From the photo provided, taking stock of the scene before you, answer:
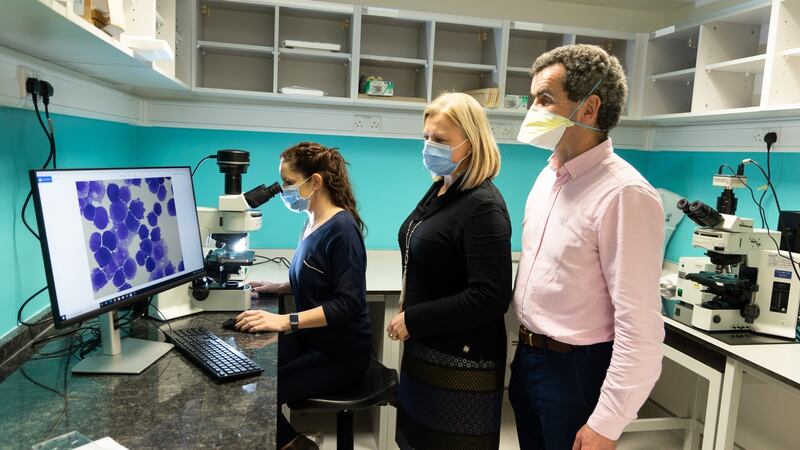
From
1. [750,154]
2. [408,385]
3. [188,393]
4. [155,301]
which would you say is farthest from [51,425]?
[750,154]

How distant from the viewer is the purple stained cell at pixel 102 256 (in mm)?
1257

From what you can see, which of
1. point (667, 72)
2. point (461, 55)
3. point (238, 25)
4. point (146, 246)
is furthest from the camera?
point (461, 55)

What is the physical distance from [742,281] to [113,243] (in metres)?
2.08

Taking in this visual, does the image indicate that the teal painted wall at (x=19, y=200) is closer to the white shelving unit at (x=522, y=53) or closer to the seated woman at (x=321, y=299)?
the seated woman at (x=321, y=299)

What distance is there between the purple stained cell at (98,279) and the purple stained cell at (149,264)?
0.18 meters

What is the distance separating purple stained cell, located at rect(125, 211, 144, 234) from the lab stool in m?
0.67

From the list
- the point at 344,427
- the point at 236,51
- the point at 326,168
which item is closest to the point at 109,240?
the point at 326,168

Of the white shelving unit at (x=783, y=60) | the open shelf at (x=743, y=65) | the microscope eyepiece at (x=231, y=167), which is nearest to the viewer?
the microscope eyepiece at (x=231, y=167)

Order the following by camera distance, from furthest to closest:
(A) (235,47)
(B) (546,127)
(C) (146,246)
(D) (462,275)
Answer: (A) (235,47) < (D) (462,275) < (C) (146,246) < (B) (546,127)

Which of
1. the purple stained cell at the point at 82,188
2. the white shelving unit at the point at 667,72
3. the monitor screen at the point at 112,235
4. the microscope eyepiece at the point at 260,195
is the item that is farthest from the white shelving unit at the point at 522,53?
the purple stained cell at the point at 82,188

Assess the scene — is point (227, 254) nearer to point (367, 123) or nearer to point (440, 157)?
point (440, 157)

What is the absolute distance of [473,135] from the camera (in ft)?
5.29

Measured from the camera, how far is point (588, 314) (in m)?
1.29

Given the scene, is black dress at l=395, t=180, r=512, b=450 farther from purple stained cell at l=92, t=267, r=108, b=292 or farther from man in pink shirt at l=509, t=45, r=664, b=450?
purple stained cell at l=92, t=267, r=108, b=292
